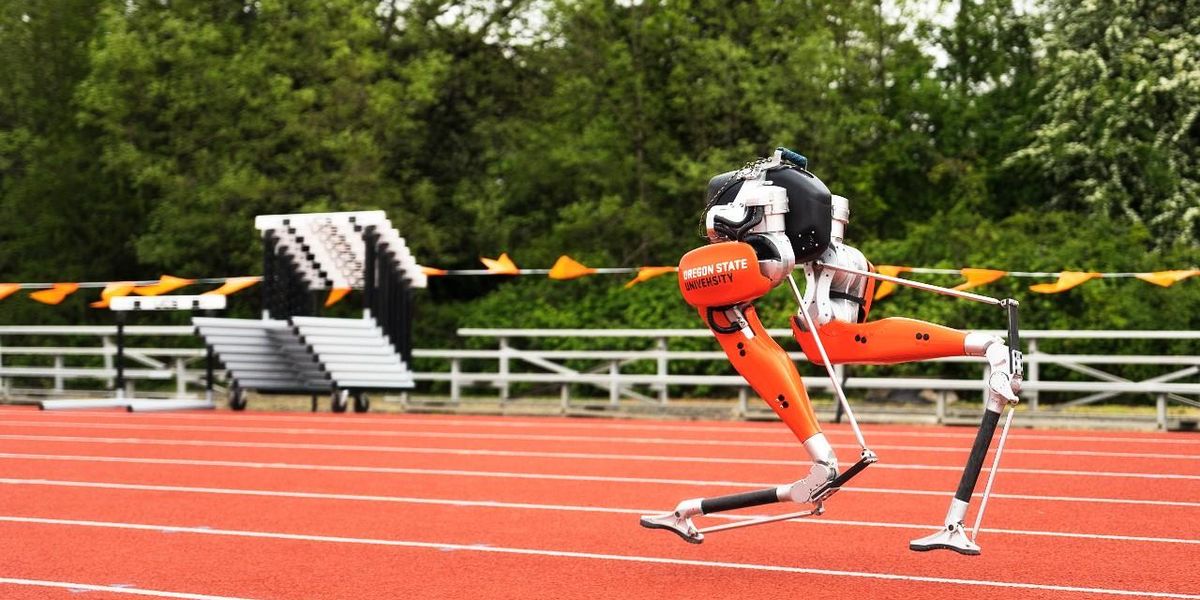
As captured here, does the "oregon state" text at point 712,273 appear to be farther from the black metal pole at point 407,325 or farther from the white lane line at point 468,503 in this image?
the black metal pole at point 407,325

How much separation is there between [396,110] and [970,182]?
422 inches

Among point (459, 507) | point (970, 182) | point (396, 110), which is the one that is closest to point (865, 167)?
point (970, 182)

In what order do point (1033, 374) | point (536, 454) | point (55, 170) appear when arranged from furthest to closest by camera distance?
point (55, 170) → point (1033, 374) → point (536, 454)

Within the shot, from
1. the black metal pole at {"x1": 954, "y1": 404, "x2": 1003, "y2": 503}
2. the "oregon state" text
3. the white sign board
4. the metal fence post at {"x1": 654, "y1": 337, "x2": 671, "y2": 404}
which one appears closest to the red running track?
the black metal pole at {"x1": 954, "y1": 404, "x2": 1003, "y2": 503}

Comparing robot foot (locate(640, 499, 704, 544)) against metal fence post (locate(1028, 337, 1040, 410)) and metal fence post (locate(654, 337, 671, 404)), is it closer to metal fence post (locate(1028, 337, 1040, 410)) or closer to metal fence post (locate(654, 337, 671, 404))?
metal fence post (locate(1028, 337, 1040, 410))

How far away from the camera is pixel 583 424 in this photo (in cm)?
1636

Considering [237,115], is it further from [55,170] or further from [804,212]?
[804,212]

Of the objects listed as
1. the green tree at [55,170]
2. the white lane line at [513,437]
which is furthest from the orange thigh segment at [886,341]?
the green tree at [55,170]

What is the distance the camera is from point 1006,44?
31828 mm

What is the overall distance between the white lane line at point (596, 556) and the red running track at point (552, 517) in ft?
0.07

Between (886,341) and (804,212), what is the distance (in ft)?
2.04

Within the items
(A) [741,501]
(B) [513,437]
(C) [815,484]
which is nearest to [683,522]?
(A) [741,501]

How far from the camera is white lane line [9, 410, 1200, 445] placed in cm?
1401

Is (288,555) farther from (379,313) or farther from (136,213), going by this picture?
(136,213)
